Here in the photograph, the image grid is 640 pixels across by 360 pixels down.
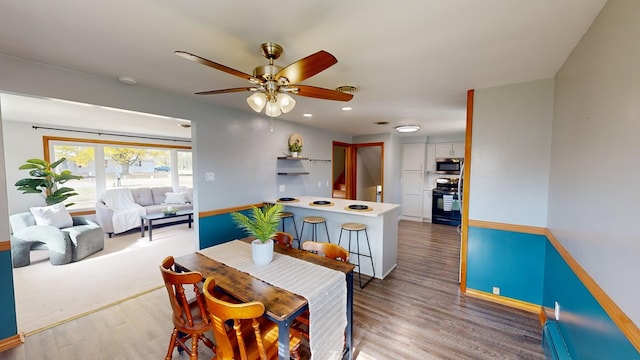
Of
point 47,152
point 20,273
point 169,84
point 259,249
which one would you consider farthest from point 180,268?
point 47,152

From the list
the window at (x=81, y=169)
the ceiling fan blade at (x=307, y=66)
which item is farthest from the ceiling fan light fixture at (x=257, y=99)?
the window at (x=81, y=169)

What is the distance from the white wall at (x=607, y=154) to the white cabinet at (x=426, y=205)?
4.61 meters

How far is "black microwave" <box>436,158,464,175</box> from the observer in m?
5.85

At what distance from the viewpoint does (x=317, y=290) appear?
1.47 meters

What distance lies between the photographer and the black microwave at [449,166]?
19.2 feet

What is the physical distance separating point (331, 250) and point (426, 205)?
5.01 metres

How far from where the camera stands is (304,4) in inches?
49.7

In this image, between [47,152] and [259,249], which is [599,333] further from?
[47,152]

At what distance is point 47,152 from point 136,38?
17.5 feet

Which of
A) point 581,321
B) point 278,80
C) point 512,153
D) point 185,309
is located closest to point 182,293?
point 185,309

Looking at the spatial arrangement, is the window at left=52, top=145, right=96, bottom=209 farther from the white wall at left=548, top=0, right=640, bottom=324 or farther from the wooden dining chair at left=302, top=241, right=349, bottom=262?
the white wall at left=548, top=0, right=640, bottom=324

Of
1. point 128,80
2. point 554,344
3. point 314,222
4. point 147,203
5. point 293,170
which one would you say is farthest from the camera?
point 147,203

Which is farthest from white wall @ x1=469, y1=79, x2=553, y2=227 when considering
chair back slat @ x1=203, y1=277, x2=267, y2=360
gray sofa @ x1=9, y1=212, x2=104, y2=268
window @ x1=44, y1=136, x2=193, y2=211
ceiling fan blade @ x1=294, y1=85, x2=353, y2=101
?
window @ x1=44, y1=136, x2=193, y2=211

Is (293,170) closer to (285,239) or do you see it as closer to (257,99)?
(285,239)
